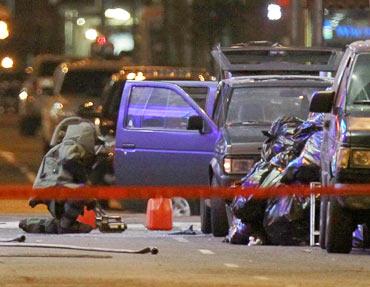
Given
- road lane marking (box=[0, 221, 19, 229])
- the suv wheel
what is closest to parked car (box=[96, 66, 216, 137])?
the suv wheel

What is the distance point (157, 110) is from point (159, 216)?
184 centimetres

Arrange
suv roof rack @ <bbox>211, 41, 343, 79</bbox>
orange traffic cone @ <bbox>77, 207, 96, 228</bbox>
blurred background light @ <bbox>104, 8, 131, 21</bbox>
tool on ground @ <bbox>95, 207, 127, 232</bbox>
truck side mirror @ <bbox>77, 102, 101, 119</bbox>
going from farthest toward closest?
blurred background light @ <bbox>104, 8, 131, 21</bbox>, truck side mirror @ <bbox>77, 102, 101, 119</bbox>, suv roof rack @ <bbox>211, 41, 343, 79</bbox>, orange traffic cone @ <bbox>77, 207, 96, 228</bbox>, tool on ground @ <bbox>95, 207, 127, 232</bbox>

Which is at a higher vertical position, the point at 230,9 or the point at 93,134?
the point at 230,9

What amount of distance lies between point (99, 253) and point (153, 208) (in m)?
4.16

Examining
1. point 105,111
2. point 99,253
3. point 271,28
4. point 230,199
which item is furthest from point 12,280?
point 271,28

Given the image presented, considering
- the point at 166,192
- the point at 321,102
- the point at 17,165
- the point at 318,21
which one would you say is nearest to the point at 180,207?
the point at 321,102

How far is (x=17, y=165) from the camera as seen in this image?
30.9 metres

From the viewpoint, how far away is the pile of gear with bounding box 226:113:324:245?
15070 mm

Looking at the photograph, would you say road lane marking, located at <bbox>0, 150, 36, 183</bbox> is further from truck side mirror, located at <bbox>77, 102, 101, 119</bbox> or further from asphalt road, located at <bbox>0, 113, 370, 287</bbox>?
asphalt road, located at <bbox>0, 113, 370, 287</bbox>

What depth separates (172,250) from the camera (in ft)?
46.6

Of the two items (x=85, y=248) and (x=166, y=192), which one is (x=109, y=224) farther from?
(x=166, y=192)

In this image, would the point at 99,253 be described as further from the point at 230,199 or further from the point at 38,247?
the point at 230,199

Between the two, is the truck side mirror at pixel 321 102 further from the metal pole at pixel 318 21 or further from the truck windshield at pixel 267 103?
the metal pole at pixel 318 21

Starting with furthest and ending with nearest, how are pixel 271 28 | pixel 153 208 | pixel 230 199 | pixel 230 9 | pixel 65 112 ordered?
pixel 230 9
pixel 271 28
pixel 65 112
pixel 153 208
pixel 230 199
